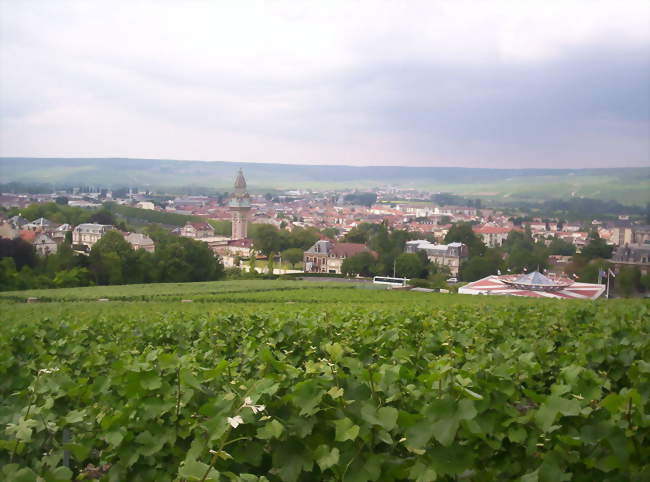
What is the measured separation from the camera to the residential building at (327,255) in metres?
83.2

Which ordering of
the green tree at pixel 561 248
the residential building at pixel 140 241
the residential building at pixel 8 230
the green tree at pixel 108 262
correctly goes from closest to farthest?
the green tree at pixel 108 262, the residential building at pixel 8 230, the residential building at pixel 140 241, the green tree at pixel 561 248

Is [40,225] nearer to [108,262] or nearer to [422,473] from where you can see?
[108,262]

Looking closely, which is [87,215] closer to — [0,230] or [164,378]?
[0,230]

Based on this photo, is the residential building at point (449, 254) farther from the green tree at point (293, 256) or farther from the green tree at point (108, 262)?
the green tree at point (108, 262)

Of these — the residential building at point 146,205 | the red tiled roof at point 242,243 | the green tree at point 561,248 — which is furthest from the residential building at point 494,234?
the residential building at point 146,205

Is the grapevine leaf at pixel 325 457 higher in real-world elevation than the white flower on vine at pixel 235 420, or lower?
lower

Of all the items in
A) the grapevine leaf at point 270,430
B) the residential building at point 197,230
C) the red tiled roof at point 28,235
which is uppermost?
the grapevine leaf at point 270,430

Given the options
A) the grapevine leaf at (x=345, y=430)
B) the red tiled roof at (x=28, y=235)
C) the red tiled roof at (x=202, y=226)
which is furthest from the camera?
the red tiled roof at (x=202, y=226)

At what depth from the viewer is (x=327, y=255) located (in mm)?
84812

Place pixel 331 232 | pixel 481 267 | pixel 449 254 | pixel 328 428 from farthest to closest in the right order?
pixel 331 232
pixel 449 254
pixel 481 267
pixel 328 428

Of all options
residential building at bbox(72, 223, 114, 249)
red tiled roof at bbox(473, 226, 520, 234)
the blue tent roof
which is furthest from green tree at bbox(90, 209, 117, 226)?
red tiled roof at bbox(473, 226, 520, 234)

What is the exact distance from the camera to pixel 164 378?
393 centimetres

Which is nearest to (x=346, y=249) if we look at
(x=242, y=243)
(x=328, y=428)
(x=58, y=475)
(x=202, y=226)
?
(x=242, y=243)

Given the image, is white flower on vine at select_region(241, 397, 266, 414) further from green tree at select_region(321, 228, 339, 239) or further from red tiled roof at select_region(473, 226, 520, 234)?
red tiled roof at select_region(473, 226, 520, 234)
